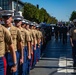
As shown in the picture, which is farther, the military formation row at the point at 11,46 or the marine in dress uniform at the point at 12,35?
the marine in dress uniform at the point at 12,35

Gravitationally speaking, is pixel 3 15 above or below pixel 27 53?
above

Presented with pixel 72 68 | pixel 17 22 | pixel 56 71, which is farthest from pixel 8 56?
pixel 72 68

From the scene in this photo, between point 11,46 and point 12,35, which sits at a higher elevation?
point 12,35

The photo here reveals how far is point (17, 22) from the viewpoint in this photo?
7.68m

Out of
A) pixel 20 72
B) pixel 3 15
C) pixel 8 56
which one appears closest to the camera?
pixel 3 15

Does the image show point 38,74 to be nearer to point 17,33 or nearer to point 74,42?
point 74,42

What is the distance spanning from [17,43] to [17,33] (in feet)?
0.92

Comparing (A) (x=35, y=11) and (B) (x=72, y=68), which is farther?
(A) (x=35, y=11)

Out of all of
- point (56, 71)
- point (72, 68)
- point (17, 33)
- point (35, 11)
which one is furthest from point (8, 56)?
point (35, 11)

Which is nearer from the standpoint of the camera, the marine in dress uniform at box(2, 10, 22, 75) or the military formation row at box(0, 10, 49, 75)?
the military formation row at box(0, 10, 49, 75)

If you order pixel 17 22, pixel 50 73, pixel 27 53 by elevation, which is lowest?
pixel 50 73

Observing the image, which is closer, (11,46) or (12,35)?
(11,46)

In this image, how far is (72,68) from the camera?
39.0 ft

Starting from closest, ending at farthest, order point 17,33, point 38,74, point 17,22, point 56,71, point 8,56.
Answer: point 8,56 < point 17,33 < point 17,22 < point 38,74 < point 56,71
